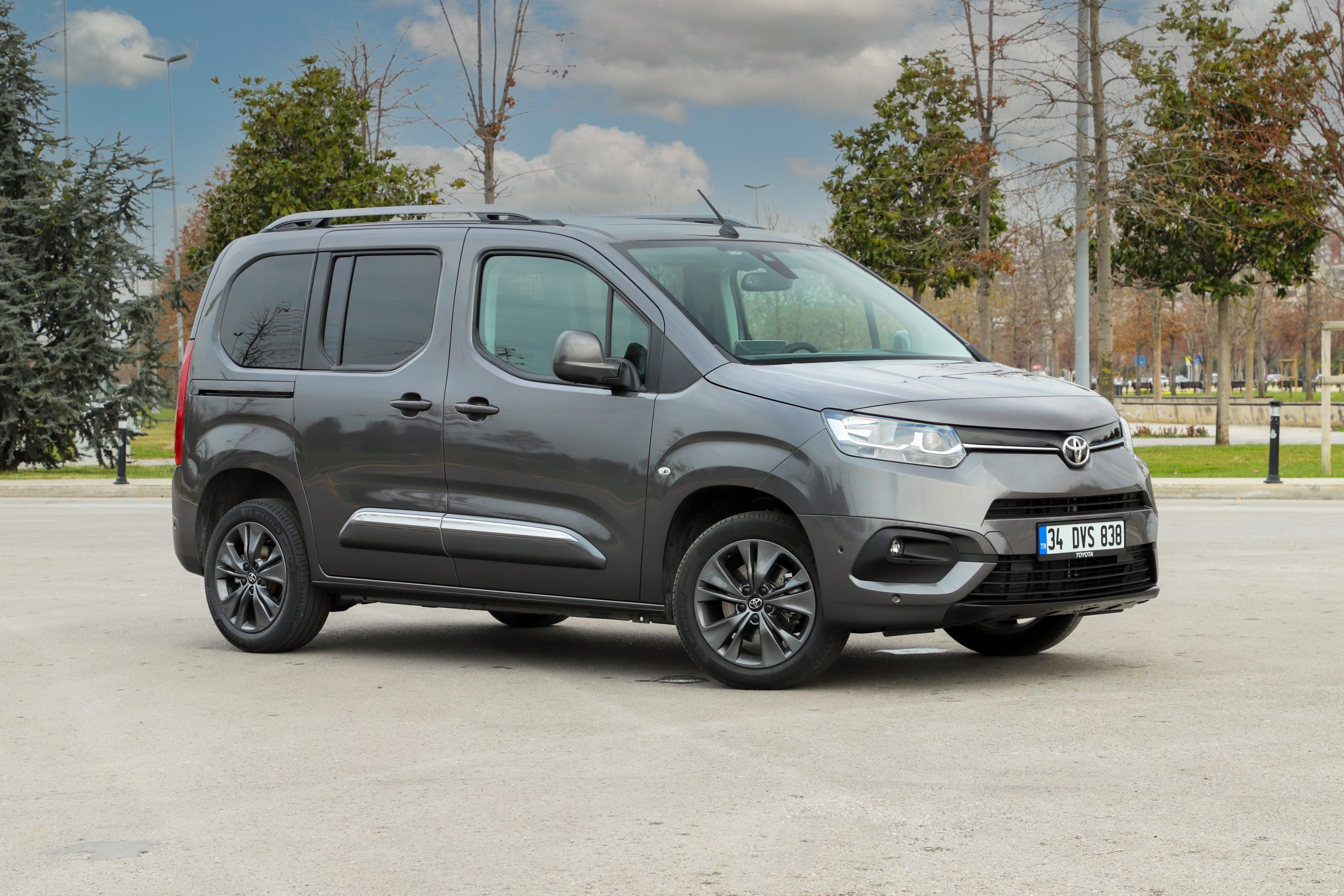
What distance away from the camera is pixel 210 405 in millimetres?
8688

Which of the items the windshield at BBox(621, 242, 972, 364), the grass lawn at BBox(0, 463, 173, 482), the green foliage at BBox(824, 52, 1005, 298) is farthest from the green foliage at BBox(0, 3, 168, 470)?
the windshield at BBox(621, 242, 972, 364)

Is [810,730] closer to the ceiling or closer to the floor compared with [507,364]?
closer to the floor

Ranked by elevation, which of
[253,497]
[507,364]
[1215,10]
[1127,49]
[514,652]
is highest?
[1215,10]

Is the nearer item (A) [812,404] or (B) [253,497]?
(A) [812,404]

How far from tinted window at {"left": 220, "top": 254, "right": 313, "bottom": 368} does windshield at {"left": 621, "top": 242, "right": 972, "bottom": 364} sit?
6.49ft

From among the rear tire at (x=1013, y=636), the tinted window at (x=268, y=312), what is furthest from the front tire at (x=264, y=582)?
the rear tire at (x=1013, y=636)

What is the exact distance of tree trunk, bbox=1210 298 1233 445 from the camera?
28.3 m

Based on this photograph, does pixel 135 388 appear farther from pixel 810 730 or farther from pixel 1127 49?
pixel 810 730

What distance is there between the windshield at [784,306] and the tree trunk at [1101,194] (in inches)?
619

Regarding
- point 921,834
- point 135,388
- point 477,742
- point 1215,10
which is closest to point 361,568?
point 477,742

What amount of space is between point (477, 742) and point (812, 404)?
6.27 ft

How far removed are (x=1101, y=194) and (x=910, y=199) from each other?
7.83 metres

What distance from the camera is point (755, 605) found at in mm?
6863

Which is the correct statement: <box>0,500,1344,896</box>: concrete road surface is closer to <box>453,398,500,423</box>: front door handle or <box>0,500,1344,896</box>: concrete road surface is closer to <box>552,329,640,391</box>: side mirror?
<box>453,398,500,423</box>: front door handle
